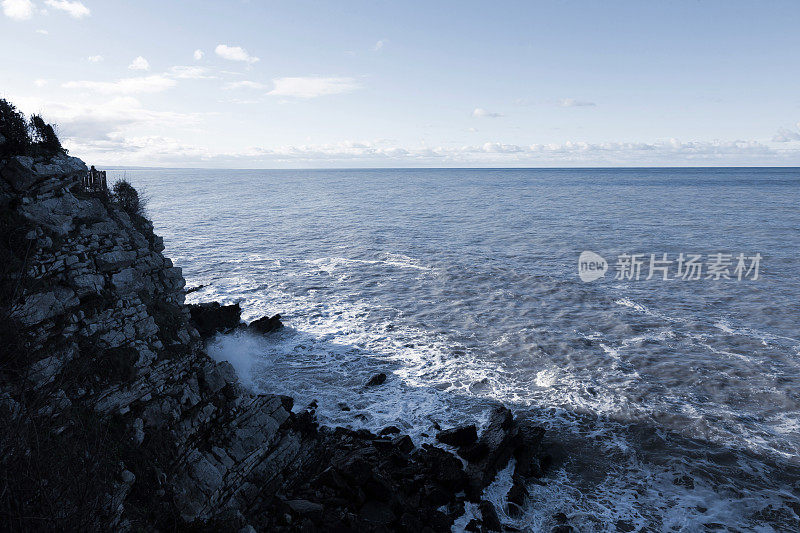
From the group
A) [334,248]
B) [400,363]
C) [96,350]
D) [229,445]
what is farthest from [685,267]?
[96,350]

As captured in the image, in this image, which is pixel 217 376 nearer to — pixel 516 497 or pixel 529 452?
pixel 516 497

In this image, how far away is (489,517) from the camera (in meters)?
15.2

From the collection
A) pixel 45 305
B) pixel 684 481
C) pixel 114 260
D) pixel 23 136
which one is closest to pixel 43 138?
pixel 23 136

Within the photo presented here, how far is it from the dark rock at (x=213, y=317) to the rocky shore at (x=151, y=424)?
10.8 m

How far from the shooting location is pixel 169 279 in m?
18.7

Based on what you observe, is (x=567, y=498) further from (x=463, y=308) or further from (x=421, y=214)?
(x=421, y=214)

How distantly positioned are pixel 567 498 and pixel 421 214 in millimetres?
72037

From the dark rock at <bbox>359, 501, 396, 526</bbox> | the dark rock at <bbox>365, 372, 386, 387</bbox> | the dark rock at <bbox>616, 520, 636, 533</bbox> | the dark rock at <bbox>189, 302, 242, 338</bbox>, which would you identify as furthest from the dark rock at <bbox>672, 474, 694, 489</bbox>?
the dark rock at <bbox>189, 302, 242, 338</bbox>

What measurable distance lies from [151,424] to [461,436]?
38.5ft

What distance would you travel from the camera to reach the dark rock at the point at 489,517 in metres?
15.0

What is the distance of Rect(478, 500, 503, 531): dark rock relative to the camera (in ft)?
49.3

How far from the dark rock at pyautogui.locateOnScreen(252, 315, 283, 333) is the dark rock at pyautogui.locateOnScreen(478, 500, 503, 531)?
19294 millimetres

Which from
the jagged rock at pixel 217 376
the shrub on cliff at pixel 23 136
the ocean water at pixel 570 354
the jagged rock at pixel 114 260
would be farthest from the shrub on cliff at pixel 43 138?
the ocean water at pixel 570 354

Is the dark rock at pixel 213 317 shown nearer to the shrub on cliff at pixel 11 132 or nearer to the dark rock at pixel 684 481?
the shrub on cliff at pixel 11 132
